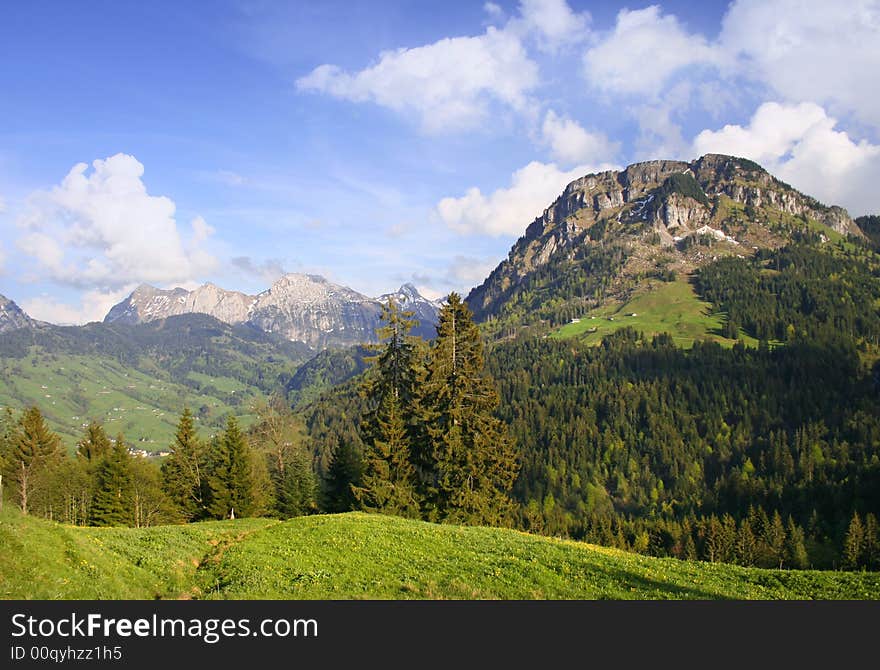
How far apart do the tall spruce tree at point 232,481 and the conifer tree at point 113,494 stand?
33.1ft

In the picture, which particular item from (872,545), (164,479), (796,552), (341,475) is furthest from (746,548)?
(164,479)

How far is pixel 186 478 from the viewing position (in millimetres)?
71812

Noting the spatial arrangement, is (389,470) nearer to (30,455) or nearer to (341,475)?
(341,475)

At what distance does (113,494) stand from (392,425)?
40.7m

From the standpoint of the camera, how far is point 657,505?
646 feet

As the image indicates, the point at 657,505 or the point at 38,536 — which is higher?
the point at 38,536

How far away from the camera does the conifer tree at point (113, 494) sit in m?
63.3

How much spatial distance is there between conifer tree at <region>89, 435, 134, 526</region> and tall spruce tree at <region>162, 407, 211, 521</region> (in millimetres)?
6150

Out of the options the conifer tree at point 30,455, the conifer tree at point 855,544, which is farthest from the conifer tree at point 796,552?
the conifer tree at point 30,455

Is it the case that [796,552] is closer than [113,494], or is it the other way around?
[113,494]

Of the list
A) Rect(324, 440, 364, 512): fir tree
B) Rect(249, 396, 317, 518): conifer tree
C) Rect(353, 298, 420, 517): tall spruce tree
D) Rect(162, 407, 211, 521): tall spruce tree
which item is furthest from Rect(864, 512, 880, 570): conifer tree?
Rect(162, 407, 211, 521): tall spruce tree
